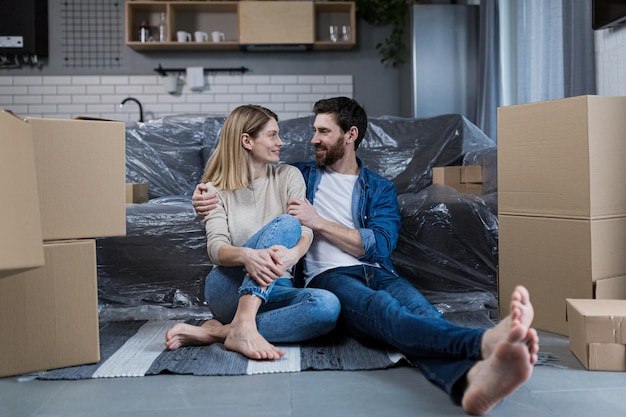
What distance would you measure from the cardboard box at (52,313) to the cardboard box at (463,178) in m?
1.58

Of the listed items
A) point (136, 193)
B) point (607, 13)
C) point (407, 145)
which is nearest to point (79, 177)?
point (136, 193)

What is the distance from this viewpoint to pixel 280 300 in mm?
1819

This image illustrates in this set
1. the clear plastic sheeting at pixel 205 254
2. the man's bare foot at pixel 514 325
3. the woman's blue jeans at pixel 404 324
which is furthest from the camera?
the clear plastic sheeting at pixel 205 254

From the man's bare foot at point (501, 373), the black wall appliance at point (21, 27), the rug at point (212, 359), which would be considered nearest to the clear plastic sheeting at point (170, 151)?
the rug at point (212, 359)

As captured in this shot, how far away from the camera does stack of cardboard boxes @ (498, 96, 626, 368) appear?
1.88 meters

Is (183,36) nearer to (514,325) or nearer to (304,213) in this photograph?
(304,213)

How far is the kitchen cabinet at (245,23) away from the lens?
4383mm

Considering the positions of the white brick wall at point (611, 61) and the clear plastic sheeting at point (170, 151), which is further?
the clear plastic sheeting at point (170, 151)

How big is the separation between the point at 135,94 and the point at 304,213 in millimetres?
3158

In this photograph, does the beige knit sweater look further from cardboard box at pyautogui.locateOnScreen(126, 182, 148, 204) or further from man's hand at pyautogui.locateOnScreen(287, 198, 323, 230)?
cardboard box at pyautogui.locateOnScreen(126, 182, 148, 204)

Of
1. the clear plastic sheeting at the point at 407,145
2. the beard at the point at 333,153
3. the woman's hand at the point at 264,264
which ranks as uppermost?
the clear plastic sheeting at the point at 407,145

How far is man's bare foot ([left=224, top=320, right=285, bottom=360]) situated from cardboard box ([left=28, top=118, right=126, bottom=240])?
40 cm

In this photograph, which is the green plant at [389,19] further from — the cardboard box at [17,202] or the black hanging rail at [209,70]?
the cardboard box at [17,202]

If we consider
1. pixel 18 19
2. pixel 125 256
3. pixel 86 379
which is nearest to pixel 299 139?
pixel 125 256
